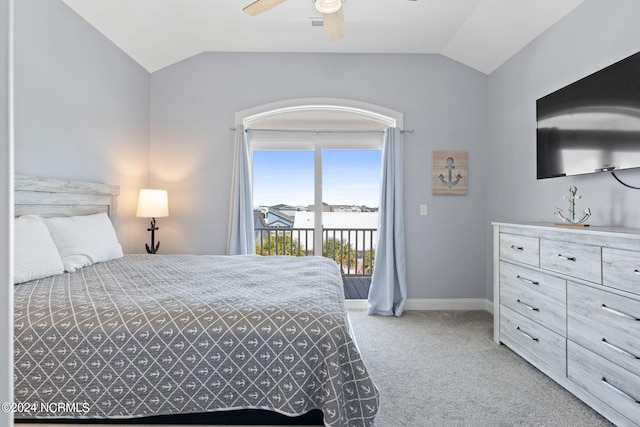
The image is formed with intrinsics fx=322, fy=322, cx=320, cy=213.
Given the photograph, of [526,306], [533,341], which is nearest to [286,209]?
[526,306]

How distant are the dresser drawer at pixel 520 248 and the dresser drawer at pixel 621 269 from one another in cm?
51

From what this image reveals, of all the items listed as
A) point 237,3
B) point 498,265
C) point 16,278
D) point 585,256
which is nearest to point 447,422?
point 585,256

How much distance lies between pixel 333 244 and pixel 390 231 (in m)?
0.97

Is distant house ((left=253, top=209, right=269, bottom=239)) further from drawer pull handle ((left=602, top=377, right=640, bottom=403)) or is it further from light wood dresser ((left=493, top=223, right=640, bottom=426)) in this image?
drawer pull handle ((left=602, top=377, right=640, bottom=403))

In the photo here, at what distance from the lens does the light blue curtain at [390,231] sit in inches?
141

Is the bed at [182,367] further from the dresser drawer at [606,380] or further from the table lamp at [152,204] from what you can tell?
the table lamp at [152,204]

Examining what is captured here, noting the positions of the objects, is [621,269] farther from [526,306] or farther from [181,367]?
[181,367]

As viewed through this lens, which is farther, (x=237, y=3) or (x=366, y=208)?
(x=366, y=208)

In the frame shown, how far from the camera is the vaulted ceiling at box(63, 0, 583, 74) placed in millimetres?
2740

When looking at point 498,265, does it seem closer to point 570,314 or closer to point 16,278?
point 570,314

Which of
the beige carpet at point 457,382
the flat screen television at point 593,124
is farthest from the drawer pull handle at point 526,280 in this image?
the flat screen television at point 593,124

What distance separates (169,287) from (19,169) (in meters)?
1.39

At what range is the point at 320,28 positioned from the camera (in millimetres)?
3191

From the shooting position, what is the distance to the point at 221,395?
127 cm
